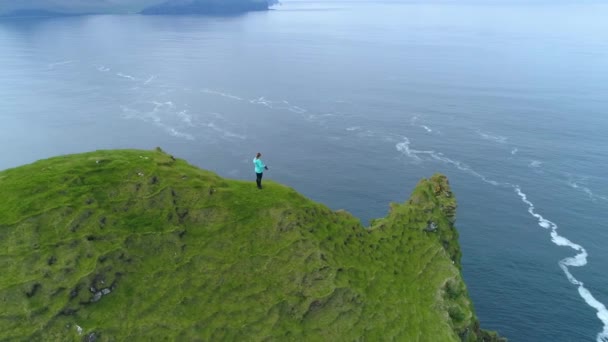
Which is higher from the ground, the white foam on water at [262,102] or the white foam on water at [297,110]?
the white foam on water at [262,102]

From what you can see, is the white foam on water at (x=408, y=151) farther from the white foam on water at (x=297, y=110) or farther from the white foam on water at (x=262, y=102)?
the white foam on water at (x=262, y=102)

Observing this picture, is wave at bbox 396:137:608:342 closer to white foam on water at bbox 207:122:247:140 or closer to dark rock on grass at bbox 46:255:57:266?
white foam on water at bbox 207:122:247:140

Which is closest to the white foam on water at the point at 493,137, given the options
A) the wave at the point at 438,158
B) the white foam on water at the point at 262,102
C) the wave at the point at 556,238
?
the wave at the point at 438,158

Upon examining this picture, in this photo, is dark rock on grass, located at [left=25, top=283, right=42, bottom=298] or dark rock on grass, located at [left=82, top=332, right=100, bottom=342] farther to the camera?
dark rock on grass, located at [left=25, top=283, right=42, bottom=298]

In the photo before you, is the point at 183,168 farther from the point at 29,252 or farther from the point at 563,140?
the point at 563,140

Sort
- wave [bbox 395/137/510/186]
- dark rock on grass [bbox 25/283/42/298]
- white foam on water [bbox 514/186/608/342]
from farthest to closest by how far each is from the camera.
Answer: wave [bbox 395/137/510/186]
white foam on water [bbox 514/186/608/342]
dark rock on grass [bbox 25/283/42/298]

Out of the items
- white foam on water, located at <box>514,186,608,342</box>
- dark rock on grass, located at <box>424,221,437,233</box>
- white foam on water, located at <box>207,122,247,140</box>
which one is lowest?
white foam on water, located at <box>514,186,608,342</box>

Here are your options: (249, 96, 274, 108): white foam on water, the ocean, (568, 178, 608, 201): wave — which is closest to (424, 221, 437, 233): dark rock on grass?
the ocean
